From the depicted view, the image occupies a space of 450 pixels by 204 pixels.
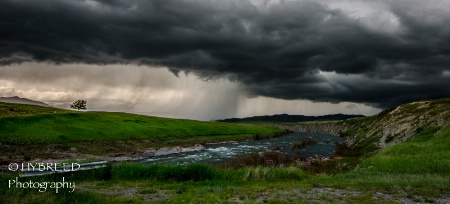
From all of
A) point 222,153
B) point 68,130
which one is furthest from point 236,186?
point 68,130

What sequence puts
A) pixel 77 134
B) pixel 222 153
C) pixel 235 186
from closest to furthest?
1. pixel 235 186
2. pixel 222 153
3. pixel 77 134

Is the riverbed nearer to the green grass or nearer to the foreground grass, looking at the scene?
the green grass

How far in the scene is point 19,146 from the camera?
5791cm

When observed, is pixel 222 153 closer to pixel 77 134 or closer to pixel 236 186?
pixel 77 134

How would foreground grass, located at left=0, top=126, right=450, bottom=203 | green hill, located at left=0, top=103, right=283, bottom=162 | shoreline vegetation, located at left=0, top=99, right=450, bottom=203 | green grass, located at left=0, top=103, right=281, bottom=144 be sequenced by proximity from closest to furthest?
shoreline vegetation, located at left=0, top=99, right=450, bottom=203 → foreground grass, located at left=0, top=126, right=450, bottom=203 → green hill, located at left=0, top=103, right=283, bottom=162 → green grass, located at left=0, top=103, right=281, bottom=144

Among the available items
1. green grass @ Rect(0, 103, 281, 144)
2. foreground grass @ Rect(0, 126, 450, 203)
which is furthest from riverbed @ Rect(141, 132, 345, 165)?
foreground grass @ Rect(0, 126, 450, 203)

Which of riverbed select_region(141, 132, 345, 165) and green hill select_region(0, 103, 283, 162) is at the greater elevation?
green hill select_region(0, 103, 283, 162)

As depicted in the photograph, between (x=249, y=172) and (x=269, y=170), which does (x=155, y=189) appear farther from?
(x=269, y=170)

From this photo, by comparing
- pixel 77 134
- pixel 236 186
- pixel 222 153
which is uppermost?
pixel 77 134

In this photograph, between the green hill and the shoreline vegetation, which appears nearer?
the shoreline vegetation

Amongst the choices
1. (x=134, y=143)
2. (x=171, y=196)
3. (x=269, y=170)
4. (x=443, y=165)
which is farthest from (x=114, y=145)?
(x=443, y=165)

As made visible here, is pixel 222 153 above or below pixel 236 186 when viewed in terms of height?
below

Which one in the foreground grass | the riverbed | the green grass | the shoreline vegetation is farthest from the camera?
the green grass

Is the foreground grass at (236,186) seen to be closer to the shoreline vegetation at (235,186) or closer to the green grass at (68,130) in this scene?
the shoreline vegetation at (235,186)
